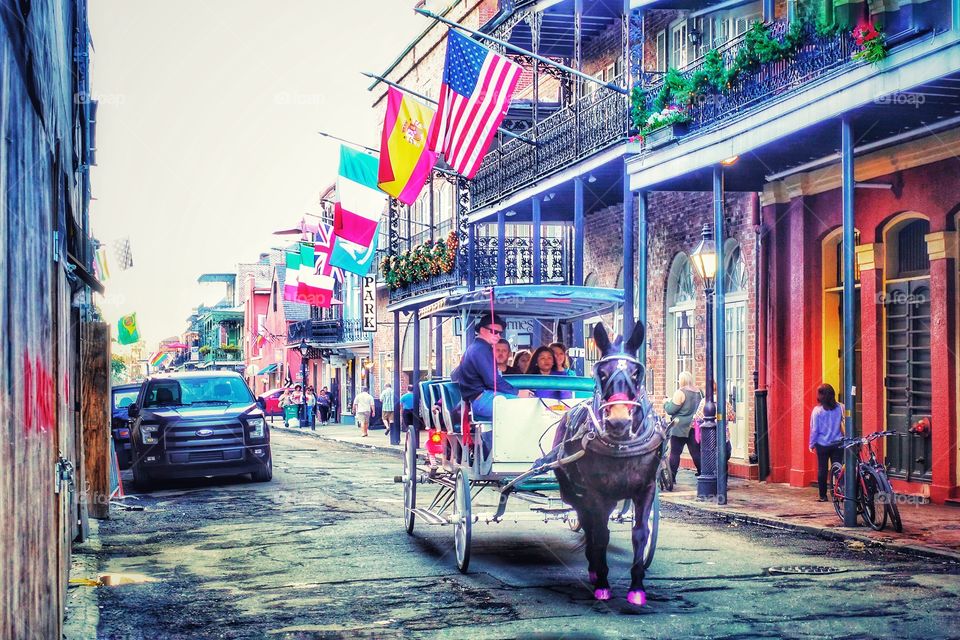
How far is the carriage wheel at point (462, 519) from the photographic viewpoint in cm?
950

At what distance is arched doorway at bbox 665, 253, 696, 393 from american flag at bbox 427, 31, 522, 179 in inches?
195

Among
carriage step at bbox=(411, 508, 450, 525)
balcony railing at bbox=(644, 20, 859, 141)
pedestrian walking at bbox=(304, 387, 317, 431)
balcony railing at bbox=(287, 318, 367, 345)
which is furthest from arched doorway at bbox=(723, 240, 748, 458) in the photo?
balcony railing at bbox=(287, 318, 367, 345)

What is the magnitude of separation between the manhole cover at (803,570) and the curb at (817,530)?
3.96ft

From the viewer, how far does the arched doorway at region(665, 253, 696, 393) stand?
21328mm

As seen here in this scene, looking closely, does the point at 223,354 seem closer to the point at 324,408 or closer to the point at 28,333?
the point at 324,408

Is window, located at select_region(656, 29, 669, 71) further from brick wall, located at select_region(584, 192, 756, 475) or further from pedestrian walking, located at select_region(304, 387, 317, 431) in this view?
pedestrian walking, located at select_region(304, 387, 317, 431)

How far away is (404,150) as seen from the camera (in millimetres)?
23625

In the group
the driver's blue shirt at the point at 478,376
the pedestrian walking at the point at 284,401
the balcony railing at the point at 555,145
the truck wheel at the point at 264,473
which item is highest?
the balcony railing at the point at 555,145

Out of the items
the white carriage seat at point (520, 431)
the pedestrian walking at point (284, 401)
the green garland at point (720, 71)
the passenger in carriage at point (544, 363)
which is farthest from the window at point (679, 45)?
the pedestrian walking at point (284, 401)

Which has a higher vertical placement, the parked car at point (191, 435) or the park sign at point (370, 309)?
the park sign at point (370, 309)

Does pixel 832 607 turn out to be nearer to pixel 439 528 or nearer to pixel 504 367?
pixel 504 367

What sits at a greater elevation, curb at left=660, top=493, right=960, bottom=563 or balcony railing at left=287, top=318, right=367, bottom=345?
balcony railing at left=287, top=318, right=367, bottom=345

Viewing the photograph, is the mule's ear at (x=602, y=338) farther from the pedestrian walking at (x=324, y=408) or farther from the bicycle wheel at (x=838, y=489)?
the pedestrian walking at (x=324, y=408)

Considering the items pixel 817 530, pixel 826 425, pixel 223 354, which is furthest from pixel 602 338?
pixel 223 354
